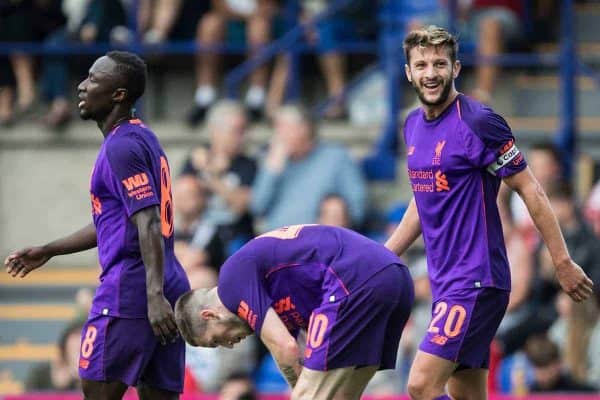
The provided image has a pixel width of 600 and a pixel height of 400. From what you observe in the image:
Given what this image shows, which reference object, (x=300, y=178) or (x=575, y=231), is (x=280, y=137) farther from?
(x=575, y=231)

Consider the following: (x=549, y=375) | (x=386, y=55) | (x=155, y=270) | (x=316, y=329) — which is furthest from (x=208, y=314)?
(x=386, y=55)

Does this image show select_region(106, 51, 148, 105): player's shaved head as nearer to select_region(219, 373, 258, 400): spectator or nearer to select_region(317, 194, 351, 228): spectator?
select_region(219, 373, 258, 400): spectator

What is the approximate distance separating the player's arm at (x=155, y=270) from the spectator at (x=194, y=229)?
4538 millimetres

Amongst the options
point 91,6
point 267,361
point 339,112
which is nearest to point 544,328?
point 267,361

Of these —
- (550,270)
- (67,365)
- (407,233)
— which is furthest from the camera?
(67,365)

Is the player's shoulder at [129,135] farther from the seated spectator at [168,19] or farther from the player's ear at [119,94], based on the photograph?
the seated spectator at [168,19]

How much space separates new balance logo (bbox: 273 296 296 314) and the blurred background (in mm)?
3958

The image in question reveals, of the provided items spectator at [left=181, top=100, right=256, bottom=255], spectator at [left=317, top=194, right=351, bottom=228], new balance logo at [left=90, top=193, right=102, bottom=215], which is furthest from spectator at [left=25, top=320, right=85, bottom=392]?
new balance logo at [left=90, top=193, right=102, bottom=215]

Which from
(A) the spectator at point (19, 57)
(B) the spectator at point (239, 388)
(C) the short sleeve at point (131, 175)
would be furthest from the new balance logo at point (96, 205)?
(A) the spectator at point (19, 57)

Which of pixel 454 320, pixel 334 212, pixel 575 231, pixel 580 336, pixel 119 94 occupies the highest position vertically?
pixel 119 94

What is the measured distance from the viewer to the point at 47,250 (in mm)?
7652

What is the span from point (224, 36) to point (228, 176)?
6.89 feet

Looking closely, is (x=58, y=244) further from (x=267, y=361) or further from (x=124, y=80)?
(x=267, y=361)

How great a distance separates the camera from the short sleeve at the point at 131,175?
7.14 metres
